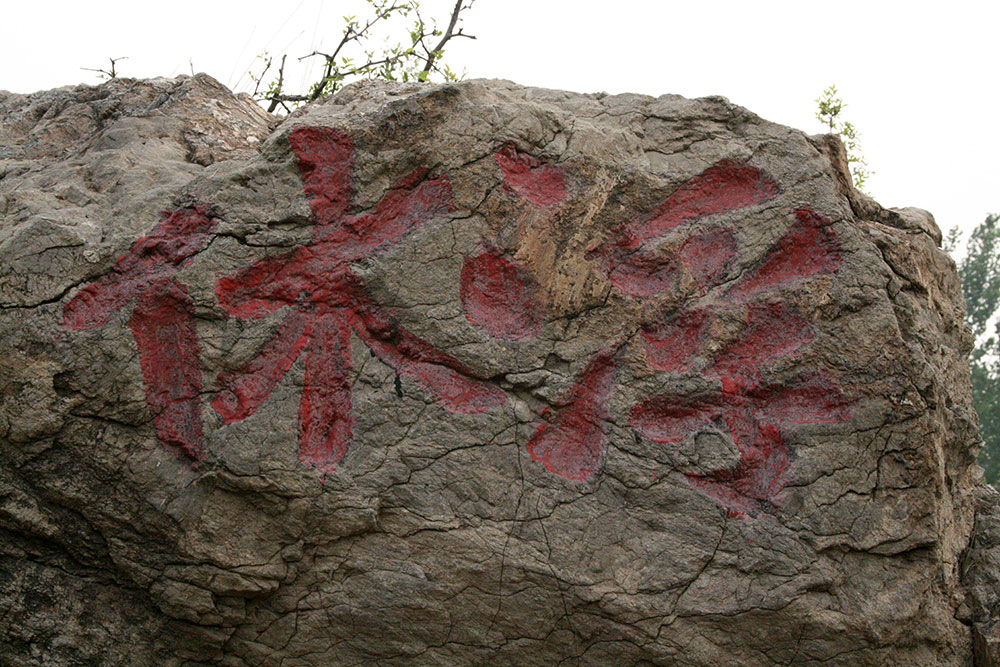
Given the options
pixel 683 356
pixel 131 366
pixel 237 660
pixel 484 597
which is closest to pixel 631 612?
pixel 484 597

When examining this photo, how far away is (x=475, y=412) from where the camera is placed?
333cm

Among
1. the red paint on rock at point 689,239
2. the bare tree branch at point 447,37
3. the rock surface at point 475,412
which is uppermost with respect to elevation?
the bare tree branch at point 447,37

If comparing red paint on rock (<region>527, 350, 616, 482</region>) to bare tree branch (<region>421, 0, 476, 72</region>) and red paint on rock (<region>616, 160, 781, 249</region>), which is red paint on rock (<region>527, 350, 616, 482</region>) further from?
bare tree branch (<region>421, 0, 476, 72</region>)

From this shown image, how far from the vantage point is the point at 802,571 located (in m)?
3.19

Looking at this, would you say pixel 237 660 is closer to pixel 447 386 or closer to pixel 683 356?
pixel 447 386

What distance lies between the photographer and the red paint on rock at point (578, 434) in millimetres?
3320

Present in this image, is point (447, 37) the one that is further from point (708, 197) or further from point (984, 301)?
point (984, 301)

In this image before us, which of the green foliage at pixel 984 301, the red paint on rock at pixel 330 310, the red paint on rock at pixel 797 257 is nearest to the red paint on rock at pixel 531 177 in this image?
the red paint on rock at pixel 330 310

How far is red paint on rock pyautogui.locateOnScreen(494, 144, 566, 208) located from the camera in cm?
353

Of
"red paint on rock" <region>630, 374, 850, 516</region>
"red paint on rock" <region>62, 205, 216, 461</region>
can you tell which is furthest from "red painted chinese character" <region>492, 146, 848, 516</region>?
"red paint on rock" <region>62, 205, 216, 461</region>

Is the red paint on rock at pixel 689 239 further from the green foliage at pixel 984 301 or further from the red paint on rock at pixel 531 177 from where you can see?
the green foliage at pixel 984 301

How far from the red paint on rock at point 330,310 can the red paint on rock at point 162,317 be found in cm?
13

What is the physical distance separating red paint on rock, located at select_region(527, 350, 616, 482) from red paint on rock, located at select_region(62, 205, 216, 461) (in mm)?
1184

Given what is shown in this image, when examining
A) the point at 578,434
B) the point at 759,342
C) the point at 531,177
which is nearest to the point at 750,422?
the point at 759,342
